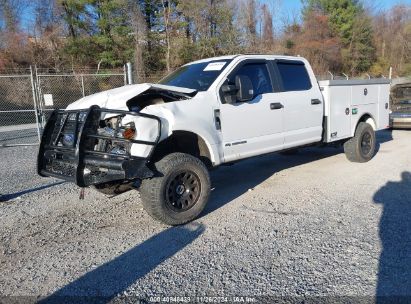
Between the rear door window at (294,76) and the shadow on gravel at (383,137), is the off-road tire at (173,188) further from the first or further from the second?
the shadow on gravel at (383,137)

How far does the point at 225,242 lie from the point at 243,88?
2.09 m

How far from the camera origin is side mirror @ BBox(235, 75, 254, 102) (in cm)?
507

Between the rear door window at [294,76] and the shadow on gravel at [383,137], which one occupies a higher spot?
the rear door window at [294,76]

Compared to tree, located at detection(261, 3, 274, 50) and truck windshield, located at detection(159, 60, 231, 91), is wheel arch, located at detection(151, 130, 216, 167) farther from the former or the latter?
tree, located at detection(261, 3, 274, 50)

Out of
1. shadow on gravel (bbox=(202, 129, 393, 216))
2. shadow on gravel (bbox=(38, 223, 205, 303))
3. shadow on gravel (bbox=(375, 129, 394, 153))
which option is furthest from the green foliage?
shadow on gravel (bbox=(38, 223, 205, 303))

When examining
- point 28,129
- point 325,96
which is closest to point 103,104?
point 325,96

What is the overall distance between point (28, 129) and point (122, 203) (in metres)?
12.0

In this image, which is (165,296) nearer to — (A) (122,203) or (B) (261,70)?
(A) (122,203)

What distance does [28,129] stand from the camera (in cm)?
1569

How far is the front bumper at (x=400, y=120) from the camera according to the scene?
11828 millimetres

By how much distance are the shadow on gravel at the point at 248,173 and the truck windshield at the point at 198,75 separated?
167 centimetres

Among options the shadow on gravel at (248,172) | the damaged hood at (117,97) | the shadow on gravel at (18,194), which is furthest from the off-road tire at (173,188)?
the shadow on gravel at (18,194)

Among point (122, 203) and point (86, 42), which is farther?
point (86, 42)

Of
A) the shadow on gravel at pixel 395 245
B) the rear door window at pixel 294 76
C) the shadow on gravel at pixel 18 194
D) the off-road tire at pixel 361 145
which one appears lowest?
the shadow on gravel at pixel 395 245
